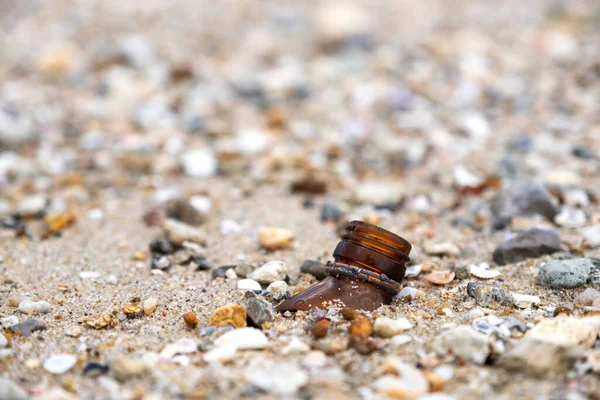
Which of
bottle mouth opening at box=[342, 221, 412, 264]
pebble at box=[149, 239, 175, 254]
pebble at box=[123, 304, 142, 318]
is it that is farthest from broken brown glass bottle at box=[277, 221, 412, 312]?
pebble at box=[149, 239, 175, 254]

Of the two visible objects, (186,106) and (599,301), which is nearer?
(599,301)

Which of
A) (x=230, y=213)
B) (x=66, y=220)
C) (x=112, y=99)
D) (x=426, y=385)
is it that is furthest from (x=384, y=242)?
(x=112, y=99)

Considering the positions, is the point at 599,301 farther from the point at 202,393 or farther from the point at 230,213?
the point at 230,213

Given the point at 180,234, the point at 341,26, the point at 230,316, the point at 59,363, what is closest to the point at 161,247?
the point at 180,234

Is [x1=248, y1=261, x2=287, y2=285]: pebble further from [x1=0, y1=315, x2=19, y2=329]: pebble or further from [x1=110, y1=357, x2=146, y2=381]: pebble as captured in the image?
[x1=0, y1=315, x2=19, y2=329]: pebble

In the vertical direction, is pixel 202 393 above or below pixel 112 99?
below
